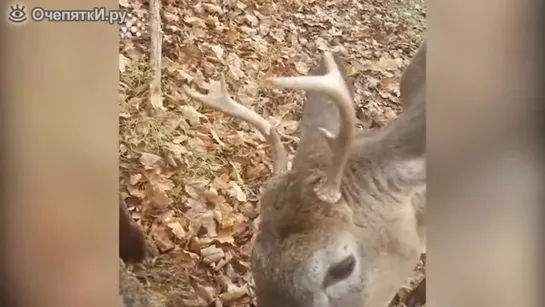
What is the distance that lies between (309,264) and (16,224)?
51 centimetres

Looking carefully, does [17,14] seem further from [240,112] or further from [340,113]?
[340,113]

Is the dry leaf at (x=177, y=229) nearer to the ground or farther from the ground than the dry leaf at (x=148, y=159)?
nearer to the ground

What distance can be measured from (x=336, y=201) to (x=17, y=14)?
649 mm

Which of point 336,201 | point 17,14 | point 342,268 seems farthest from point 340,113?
point 17,14

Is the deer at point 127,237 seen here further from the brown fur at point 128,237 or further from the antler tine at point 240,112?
the antler tine at point 240,112

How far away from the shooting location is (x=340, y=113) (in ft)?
4.37

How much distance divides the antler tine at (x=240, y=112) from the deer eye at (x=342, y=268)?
0.19 meters

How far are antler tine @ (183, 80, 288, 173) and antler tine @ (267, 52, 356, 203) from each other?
73mm

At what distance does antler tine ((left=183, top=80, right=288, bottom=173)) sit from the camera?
133 centimetres

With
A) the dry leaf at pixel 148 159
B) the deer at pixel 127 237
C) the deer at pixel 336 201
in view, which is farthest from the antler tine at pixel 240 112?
the deer at pixel 127 237

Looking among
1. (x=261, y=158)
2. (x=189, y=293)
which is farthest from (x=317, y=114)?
(x=189, y=293)

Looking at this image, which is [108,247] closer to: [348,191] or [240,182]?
[240,182]

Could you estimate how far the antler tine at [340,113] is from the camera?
133cm

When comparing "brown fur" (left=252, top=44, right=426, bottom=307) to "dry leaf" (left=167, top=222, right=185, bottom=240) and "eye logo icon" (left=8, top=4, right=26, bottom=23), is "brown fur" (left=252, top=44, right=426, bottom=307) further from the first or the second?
"eye logo icon" (left=8, top=4, right=26, bottom=23)
